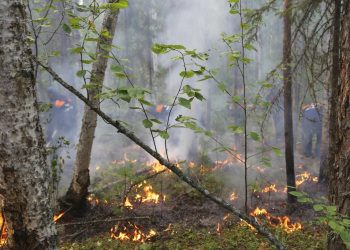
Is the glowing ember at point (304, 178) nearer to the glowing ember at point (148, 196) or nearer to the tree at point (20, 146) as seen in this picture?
the glowing ember at point (148, 196)

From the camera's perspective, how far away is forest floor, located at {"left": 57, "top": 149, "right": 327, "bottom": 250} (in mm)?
5836

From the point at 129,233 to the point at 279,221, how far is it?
11.6 ft

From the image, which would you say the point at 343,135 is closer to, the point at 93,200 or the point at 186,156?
the point at 93,200

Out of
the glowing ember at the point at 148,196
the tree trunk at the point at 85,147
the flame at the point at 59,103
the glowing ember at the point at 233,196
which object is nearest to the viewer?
the tree trunk at the point at 85,147

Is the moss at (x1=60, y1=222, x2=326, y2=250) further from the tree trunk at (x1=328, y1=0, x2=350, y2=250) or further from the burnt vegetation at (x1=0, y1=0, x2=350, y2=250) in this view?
the tree trunk at (x1=328, y1=0, x2=350, y2=250)

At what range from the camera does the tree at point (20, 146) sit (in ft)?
7.25

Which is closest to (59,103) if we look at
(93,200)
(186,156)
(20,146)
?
(186,156)

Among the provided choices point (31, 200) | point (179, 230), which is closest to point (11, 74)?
point (31, 200)

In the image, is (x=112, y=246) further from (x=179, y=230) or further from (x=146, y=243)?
(x=179, y=230)

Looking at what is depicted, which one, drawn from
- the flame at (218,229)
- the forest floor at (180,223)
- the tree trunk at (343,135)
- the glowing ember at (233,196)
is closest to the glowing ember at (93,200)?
the forest floor at (180,223)

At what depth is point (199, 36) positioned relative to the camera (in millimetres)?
24953

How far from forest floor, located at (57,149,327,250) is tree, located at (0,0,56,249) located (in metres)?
1.72

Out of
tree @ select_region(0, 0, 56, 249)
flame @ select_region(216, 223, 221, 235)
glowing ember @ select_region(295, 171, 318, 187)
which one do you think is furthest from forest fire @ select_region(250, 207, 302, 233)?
tree @ select_region(0, 0, 56, 249)

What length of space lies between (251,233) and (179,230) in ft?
4.90
